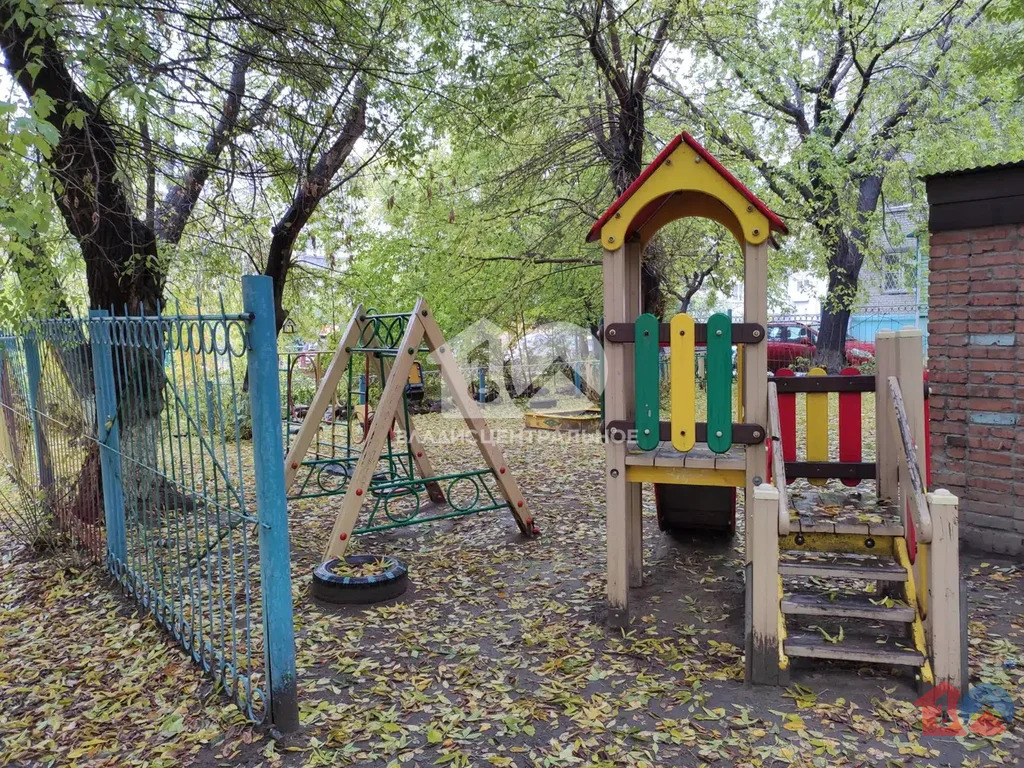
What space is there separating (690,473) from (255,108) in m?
5.69

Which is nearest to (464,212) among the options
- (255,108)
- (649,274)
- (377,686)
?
(649,274)

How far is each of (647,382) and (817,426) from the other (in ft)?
4.75

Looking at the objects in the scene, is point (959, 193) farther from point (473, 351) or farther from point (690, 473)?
point (473, 351)

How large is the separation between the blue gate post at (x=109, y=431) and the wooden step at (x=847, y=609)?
13.2 ft

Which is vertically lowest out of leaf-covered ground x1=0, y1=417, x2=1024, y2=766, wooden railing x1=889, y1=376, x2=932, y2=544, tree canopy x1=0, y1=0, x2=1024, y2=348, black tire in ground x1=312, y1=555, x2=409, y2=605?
leaf-covered ground x1=0, y1=417, x2=1024, y2=766

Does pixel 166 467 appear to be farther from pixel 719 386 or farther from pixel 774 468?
pixel 774 468

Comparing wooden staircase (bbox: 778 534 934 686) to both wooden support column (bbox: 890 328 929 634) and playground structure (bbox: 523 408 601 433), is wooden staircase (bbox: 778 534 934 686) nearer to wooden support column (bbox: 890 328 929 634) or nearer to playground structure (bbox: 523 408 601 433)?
wooden support column (bbox: 890 328 929 634)

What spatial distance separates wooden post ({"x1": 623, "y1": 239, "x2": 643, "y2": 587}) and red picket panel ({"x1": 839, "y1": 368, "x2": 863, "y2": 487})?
1264mm

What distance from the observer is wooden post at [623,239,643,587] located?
448cm

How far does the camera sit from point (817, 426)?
4.47 m

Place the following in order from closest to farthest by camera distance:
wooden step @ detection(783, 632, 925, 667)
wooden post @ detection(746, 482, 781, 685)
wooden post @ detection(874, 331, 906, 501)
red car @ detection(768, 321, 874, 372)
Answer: wooden step @ detection(783, 632, 925, 667), wooden post @ detection(746, 482, 781, 685), wooden post @ detection(874, 331, 906, 501), red car @ detection(768, 321, 874, 372)

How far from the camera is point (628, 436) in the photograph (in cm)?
399

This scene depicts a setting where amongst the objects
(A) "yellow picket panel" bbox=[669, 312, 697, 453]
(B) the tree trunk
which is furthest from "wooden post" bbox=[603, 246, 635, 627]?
(B) the tree trunk

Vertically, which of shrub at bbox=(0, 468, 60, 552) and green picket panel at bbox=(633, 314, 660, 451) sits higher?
green picket panel at bbox=(633, 314, 660, 451)
